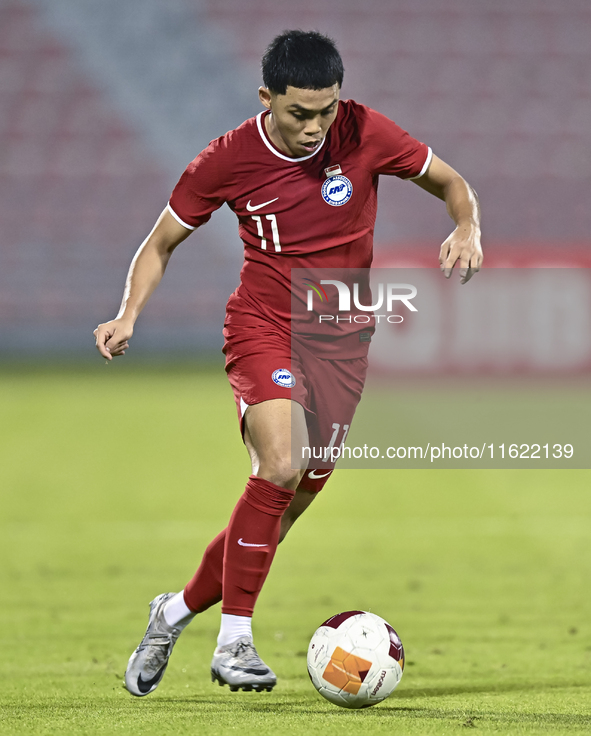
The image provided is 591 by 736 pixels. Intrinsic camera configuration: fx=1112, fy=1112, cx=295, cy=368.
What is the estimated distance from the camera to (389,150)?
385cm

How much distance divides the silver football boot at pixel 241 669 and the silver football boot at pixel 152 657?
415mm

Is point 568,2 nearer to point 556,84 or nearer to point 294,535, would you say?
point 556,84

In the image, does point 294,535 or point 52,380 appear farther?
point 52,380

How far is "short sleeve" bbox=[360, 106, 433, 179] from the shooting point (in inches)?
151

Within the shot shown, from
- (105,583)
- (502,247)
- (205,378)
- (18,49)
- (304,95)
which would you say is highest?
(18,49)

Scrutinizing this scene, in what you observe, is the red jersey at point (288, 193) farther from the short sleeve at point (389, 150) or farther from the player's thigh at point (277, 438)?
the player's thigh at point (277, 438)

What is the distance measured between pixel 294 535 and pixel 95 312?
9.75m

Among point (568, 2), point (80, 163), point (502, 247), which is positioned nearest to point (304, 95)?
point (502, 247)

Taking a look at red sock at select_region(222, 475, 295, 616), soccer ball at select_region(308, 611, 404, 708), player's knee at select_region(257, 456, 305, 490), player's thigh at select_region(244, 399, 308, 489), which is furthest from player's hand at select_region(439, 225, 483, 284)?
soccer ball at select_region(308, 611, 404, 708)

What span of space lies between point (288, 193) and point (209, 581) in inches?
53.4

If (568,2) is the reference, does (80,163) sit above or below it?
below

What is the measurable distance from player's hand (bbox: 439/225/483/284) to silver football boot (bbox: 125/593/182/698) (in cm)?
156

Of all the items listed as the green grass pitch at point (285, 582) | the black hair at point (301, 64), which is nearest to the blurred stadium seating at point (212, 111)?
the green grass pitch at point (285, 582)

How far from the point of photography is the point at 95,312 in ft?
54.6
